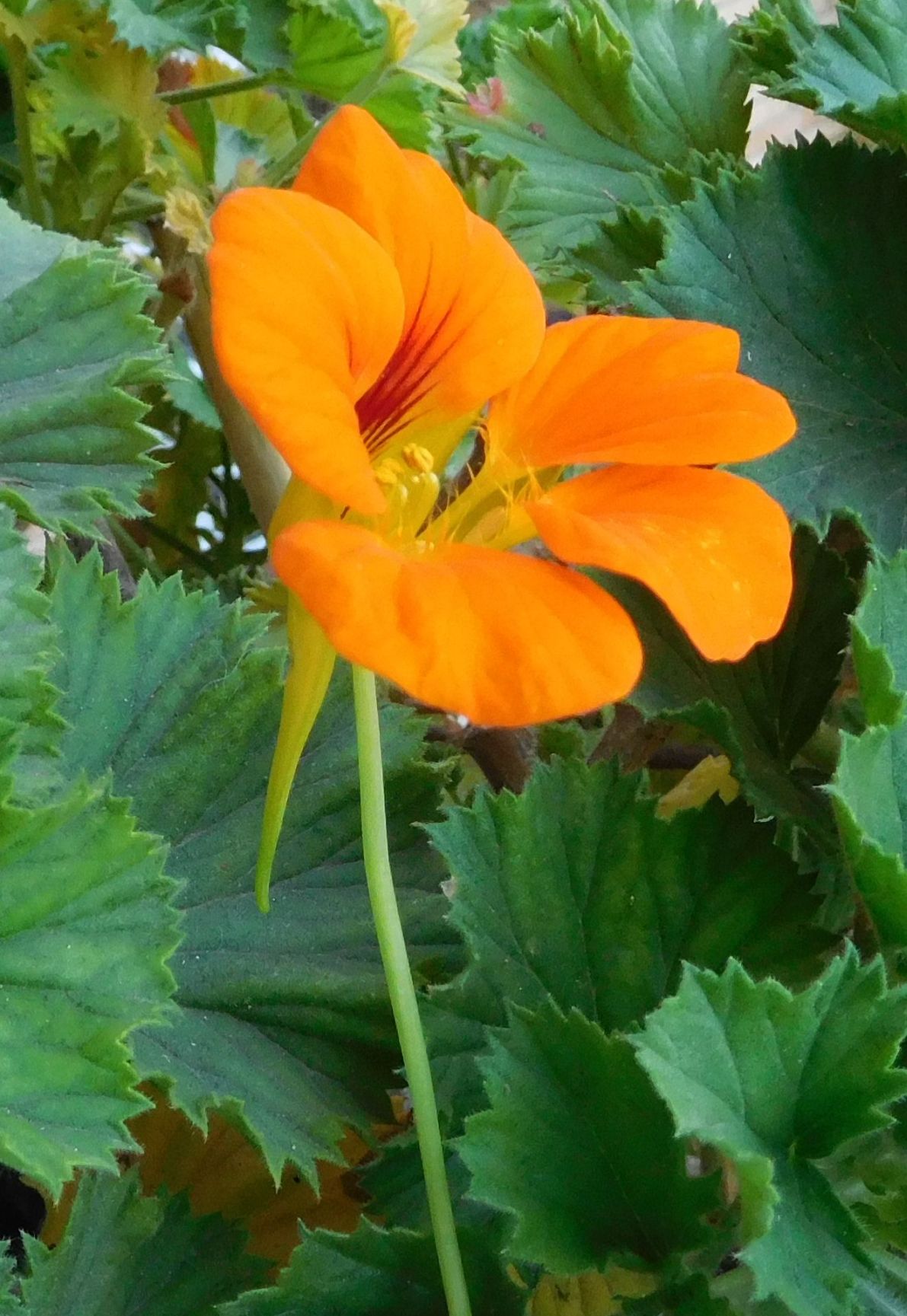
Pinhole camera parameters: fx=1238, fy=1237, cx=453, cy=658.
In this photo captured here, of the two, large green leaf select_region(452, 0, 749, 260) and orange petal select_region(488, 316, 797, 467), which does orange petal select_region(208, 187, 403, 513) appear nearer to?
orange petal select_region(488, 316, 797, 467)

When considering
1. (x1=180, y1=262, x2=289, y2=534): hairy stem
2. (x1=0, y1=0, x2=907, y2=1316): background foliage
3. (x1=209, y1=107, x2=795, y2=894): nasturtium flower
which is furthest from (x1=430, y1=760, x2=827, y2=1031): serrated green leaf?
(x1=180, y1=262, x2=289, y2=534): hairy stem

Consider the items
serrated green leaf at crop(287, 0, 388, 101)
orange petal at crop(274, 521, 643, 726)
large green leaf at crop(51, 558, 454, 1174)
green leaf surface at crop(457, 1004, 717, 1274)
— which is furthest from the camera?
serrated green leaf at crop(287, 0, 388, 101)

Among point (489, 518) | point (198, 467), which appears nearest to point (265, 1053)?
point (489, 518)

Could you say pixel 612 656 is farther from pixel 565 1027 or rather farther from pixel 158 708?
pixel 158 708

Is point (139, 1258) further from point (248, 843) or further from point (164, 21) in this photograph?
point (164, 21)

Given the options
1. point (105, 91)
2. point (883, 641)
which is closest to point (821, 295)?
point (883, 641)

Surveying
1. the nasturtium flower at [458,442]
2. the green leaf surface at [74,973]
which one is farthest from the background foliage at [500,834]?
the nasturtium flower at [458,442]

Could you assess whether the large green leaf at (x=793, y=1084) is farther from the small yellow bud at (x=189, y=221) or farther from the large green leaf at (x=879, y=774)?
the small yellow bud at (x=189, y=221)
